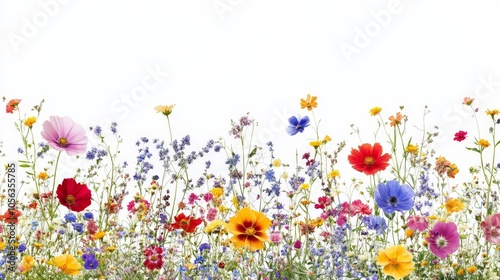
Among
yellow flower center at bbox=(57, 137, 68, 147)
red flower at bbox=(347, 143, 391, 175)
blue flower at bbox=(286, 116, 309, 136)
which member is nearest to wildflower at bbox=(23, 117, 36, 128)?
yellow flower center at bbox=(57, 137, 68, 147)

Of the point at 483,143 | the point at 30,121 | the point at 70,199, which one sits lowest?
the point at 70,199

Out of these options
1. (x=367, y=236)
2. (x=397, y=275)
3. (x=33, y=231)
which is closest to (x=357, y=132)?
(x=367, y=236)

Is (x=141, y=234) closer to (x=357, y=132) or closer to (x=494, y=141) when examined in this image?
(x=357, y=132)

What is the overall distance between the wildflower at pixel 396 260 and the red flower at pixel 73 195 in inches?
43.1

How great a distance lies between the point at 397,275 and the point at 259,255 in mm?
976

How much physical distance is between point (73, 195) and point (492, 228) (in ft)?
5.07

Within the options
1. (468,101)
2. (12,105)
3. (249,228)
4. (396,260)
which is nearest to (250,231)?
(249,228)

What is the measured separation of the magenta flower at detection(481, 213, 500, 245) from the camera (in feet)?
6.88

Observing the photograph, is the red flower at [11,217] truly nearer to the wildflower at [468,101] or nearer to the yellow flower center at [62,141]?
the yellow flower center at [62,141]

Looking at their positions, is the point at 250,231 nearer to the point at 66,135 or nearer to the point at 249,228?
the point at 249,228

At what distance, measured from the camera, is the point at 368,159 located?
6.79 feet

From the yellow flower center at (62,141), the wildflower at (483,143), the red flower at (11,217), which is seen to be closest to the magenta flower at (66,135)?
the yellow flower center at (62,141)

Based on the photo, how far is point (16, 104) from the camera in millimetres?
2605

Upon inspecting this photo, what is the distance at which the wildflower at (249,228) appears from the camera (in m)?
1.71
